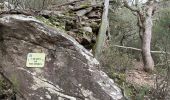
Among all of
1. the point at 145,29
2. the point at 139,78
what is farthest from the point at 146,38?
the point at 139,78

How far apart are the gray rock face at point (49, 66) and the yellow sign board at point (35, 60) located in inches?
2.3

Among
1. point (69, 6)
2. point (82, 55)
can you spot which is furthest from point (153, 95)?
point (69, 6)

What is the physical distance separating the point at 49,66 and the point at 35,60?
0.22 m

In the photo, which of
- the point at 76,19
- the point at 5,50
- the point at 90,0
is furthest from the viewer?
the point at 90,0

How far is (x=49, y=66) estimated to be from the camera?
14.1 feet

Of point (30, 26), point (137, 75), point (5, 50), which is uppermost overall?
point (30, 26)

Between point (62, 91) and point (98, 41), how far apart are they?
1673 millimetres

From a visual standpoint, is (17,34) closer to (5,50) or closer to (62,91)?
(5,50)

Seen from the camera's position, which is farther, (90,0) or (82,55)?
(90,0)

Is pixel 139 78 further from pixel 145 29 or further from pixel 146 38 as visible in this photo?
pixel 145 29

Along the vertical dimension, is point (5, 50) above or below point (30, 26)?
below

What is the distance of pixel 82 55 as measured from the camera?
4.25m

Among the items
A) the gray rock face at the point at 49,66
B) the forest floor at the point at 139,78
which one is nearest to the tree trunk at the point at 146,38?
the forest floor at the point at 139,78

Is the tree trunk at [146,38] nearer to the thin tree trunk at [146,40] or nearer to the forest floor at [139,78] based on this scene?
the thin tree trunk at [146,40]
